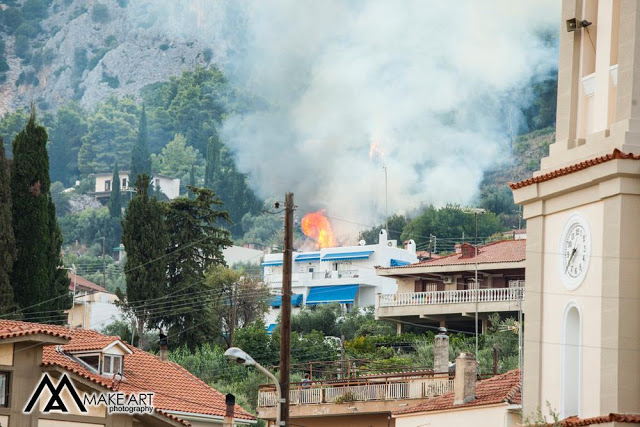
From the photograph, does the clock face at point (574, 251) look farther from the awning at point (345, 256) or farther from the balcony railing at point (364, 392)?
the awning at point (345, 256)

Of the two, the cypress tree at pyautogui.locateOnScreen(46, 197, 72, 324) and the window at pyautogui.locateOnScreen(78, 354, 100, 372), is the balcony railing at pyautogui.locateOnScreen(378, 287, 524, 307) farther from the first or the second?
the window at pyautogui.locateOnScreen(78, 354, 100, 372)

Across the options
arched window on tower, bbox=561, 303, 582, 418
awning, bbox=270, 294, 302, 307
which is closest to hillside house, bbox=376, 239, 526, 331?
awning, bbox=270, 294, 302, 307

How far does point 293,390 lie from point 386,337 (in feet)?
116

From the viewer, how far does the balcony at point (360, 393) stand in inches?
2549

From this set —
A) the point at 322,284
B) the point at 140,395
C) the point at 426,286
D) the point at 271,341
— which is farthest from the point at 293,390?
the point at 322,284

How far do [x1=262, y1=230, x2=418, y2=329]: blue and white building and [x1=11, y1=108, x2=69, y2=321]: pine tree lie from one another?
53.1 meters

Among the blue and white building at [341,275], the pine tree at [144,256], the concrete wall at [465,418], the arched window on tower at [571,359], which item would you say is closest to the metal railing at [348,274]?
the blue and white building at [341,275]

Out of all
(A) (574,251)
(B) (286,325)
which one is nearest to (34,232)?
(B) (286,325)

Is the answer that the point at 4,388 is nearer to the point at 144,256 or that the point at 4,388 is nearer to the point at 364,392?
the point at 364,392

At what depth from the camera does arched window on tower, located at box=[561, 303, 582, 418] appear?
39.1 meters

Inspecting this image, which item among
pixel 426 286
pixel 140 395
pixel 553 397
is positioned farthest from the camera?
pixel 426 286

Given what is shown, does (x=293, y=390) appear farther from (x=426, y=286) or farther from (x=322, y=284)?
(x=322, y=284)

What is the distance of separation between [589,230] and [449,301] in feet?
219

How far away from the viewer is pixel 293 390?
69.2m
